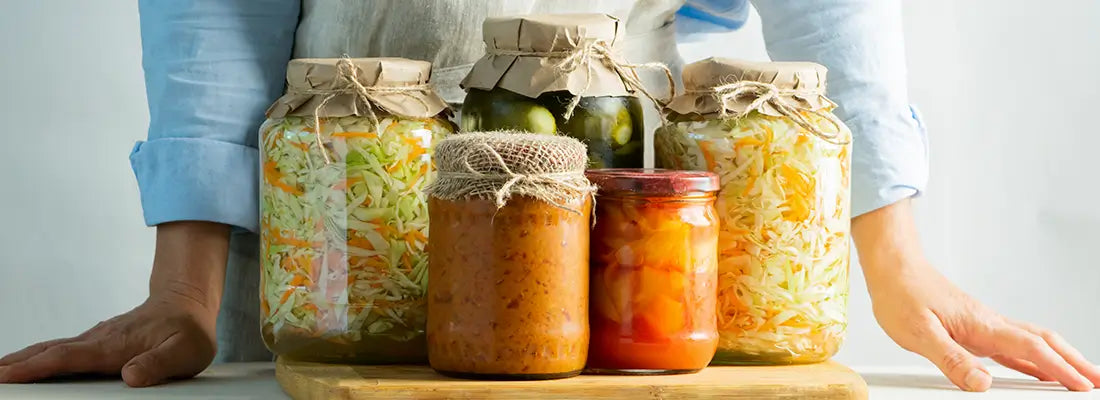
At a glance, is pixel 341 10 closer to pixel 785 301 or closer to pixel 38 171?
pixel 785 301

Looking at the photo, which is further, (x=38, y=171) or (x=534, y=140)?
(x=38, y=171)

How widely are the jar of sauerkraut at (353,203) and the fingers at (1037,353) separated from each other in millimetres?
452

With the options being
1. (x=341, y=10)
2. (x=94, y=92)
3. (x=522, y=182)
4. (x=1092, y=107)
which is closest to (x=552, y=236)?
(x=522, y=182)

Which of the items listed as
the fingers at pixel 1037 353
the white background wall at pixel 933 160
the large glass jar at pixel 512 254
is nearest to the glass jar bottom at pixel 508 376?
the large glass jar at pixel 512 254

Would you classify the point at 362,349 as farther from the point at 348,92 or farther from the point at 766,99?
the point at 766,99

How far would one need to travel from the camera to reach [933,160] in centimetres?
→ 199

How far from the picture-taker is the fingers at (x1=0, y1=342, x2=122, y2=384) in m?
0.98

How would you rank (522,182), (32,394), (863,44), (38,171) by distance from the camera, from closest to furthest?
1. (522,182)
2. (32,394)
3. (863,44)
4. (38,171)

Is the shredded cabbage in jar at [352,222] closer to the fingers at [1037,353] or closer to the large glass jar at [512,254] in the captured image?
the large glass jar at [512,254]

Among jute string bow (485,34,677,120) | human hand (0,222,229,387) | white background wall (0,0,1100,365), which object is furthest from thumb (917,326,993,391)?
white background wall (0,0,1100,365)

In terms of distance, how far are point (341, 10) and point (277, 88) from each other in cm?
9

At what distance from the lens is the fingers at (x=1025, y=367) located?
3.38 ft

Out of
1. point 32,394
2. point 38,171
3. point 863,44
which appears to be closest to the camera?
point 32,394

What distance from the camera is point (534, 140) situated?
800mm
